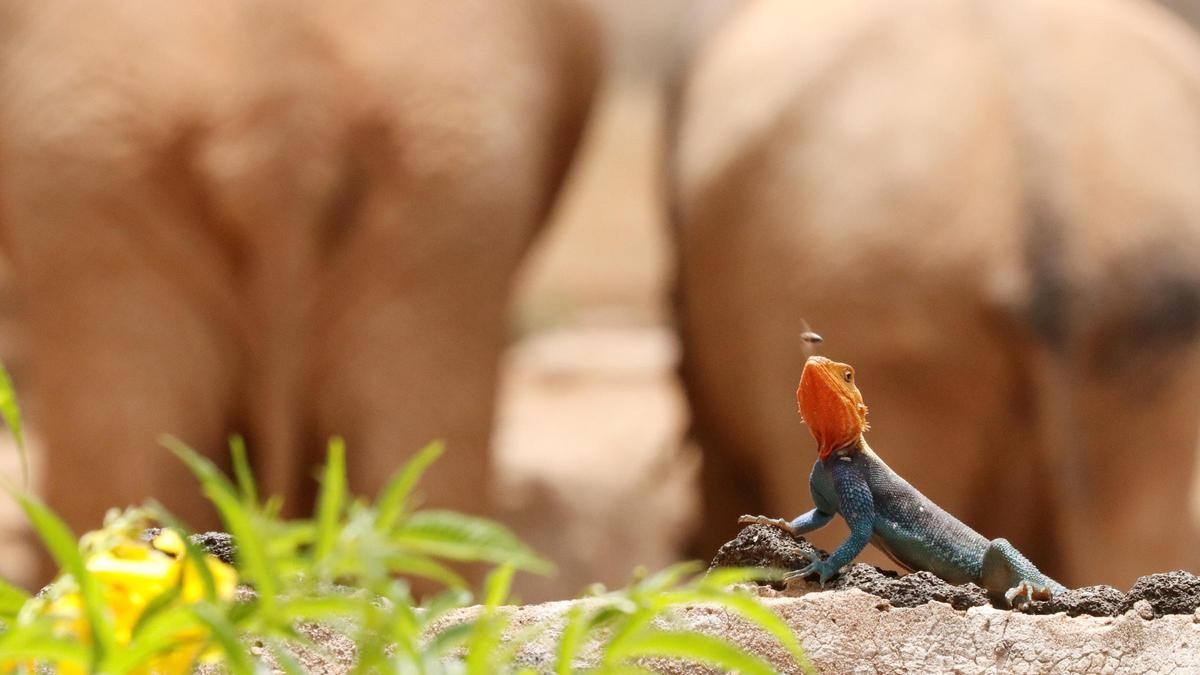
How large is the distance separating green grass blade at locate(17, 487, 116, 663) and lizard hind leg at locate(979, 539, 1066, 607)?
2.28 feet

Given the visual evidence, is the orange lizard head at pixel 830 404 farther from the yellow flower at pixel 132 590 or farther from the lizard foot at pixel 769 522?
the yellow flower at pixel 132 590

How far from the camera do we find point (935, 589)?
4.01ft

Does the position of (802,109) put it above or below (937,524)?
above

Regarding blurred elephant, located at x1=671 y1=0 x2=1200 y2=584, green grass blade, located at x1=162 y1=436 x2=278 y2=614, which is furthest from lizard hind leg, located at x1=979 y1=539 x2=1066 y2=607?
blurred elephant, located at x1=671 y1=0 x2=1200 y2=584

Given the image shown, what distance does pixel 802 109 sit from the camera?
10.4 feet

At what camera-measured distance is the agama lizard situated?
48.4 inches

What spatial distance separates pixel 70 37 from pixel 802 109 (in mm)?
1305

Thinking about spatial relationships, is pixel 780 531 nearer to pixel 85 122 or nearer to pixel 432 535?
pixel 432 535

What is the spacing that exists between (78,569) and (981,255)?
2.36 metres

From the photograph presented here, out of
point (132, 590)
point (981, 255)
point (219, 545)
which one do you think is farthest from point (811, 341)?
point (981, 255)

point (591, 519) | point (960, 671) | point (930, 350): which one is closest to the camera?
point (960, 671)

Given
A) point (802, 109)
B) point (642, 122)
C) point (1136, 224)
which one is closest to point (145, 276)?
point (802, 109)

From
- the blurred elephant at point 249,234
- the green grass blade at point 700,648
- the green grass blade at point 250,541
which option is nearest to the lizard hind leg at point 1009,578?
the green grass blade at point 700,648

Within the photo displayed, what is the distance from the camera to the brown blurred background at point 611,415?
3758mm
